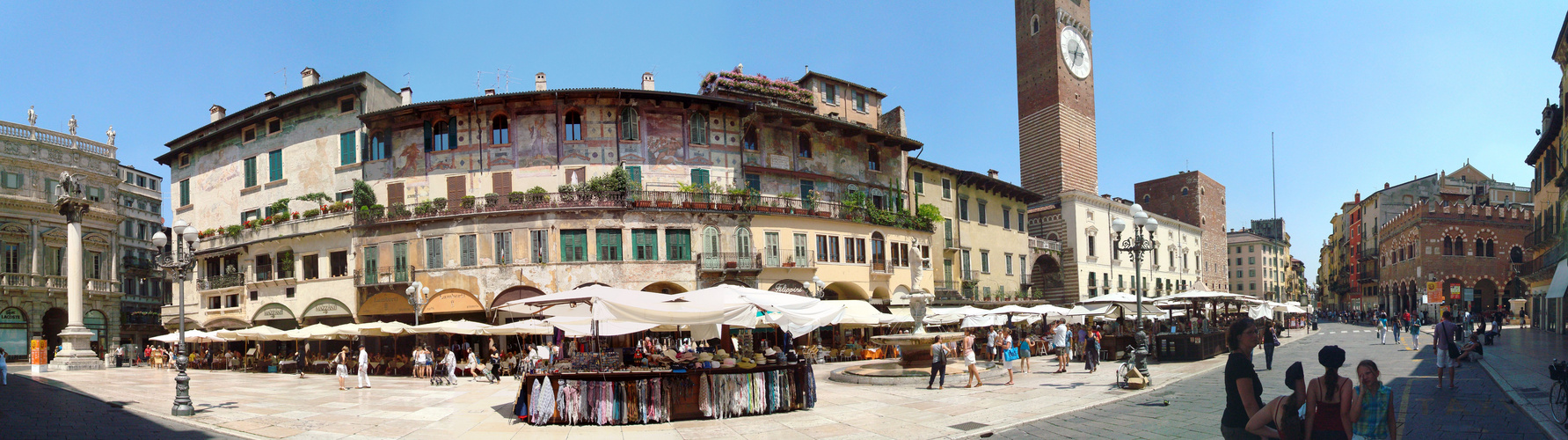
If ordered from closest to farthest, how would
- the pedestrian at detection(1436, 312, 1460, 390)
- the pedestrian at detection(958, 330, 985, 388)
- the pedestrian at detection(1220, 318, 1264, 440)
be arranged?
the pedestrian at detection(1220, 318, 1264, 440) < the pedestrian at detection(1436, 312, 1460, 390) < the pedestrian at detection(958, 330, 985, 388)

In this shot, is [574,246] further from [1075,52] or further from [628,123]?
[1075,52]

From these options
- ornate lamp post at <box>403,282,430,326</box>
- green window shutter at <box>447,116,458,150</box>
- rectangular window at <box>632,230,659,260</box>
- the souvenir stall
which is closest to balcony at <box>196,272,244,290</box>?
ornate lamp post at <box>403,282,430,326</box>

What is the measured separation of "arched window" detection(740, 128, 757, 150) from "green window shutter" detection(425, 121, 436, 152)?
40.8ft

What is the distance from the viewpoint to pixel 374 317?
33.0 meters

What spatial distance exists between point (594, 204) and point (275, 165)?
55.5 feet

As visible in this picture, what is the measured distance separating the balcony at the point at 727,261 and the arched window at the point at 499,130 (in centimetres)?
900

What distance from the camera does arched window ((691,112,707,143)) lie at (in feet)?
111

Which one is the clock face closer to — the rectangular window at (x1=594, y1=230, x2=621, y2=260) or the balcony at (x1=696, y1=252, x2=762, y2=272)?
the balcony at (x1=696, y1=252, x2=762, y2=272)

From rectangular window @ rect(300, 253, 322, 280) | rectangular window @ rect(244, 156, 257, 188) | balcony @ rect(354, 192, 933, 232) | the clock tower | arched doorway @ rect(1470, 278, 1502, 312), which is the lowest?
arched doorway @ rect(1470, 278, 1502, 312)

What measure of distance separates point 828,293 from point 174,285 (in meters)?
37.7

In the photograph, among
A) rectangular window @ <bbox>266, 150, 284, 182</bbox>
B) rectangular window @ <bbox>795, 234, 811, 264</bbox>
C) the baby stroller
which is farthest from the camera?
rectangular window @ <bbox>266, 150, 284, 182</bbox>

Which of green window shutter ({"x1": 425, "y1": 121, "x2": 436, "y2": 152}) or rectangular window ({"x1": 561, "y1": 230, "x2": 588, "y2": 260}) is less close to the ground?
green window shutter ({"x1": 425, "y1": 121, "x2": 436, "y2": 152})

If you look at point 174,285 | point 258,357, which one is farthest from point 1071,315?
point 174,285

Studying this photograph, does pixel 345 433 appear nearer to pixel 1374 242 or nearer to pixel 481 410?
pixel 481 410
